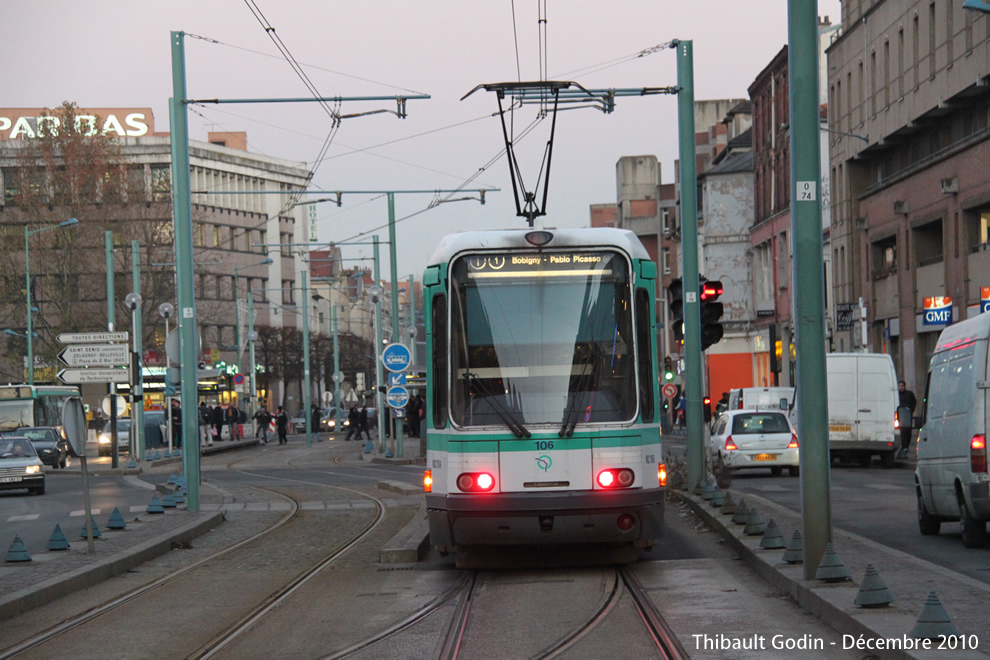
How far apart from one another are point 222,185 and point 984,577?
316 feet

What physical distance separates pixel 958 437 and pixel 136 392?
31.9 meters

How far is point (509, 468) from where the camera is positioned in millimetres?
13570

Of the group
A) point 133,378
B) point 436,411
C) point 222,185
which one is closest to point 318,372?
point 222,185

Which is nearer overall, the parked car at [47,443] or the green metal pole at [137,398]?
the green metal pole at [137,398]

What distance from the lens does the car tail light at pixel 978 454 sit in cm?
1355

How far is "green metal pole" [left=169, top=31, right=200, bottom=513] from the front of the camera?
22047 millimetres

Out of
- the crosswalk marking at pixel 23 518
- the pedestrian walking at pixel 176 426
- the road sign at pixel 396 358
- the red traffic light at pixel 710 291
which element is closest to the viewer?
the red traffic light at pixel 710 291

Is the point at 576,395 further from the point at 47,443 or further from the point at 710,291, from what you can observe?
the point at 47,443

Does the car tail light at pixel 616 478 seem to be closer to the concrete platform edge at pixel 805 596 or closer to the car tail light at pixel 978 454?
the concrete platform edge at pixel 805 596

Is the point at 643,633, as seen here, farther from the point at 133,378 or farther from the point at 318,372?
the point at 318,372

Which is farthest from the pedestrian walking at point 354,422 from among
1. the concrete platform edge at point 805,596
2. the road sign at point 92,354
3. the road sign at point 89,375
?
the concrete platform edge at point 805,596

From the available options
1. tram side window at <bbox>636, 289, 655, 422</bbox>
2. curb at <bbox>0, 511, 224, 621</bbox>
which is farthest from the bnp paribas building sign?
tram side window at <bbox>636, 289, 655, 422</bbox>

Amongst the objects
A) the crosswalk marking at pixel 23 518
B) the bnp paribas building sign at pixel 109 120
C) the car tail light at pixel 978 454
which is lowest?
the crosswalk marking at pixel 23 518

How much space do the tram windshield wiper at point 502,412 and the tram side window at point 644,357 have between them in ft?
3.73
